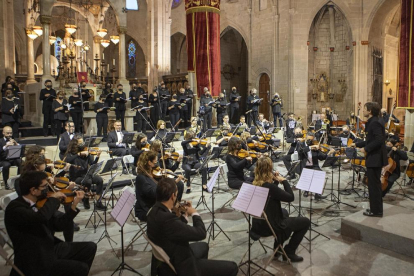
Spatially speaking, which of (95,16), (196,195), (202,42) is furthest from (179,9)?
(196,195)

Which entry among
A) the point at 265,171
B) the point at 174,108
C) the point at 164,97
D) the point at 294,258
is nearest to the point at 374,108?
the point at 265,171

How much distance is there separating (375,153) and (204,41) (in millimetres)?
10741

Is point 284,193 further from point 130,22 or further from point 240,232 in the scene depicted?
point 130,22

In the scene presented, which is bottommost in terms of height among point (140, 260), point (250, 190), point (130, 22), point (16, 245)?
point (140, 260)

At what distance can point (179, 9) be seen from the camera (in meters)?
23.9

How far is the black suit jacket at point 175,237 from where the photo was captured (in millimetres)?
2879

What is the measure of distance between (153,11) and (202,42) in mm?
5110

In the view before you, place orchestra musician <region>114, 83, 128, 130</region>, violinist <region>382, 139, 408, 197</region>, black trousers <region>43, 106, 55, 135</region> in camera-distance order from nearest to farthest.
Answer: violinist <region>382, 139, 408, 197</region>, black trousers <region>43, 106, 55, 135</region>, orchestra musician <region>114, 83, 128, 130</region>

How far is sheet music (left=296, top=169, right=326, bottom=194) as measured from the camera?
184 inches

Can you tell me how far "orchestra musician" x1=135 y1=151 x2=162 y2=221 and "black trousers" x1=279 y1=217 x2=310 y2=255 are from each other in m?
1.69

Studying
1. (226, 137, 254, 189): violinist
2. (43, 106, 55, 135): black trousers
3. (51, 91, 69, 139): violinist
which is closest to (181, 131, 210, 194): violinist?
(226, 137, 254, 189): violinist

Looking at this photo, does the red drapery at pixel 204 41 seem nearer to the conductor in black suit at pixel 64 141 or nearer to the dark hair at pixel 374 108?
the conductor in black suit at pixel 64 141

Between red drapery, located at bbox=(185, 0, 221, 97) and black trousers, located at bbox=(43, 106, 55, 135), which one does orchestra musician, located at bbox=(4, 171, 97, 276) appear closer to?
black trousers, located at bbox=(43, 106, 55, 135)

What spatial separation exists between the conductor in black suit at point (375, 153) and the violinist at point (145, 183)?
3047 mm
